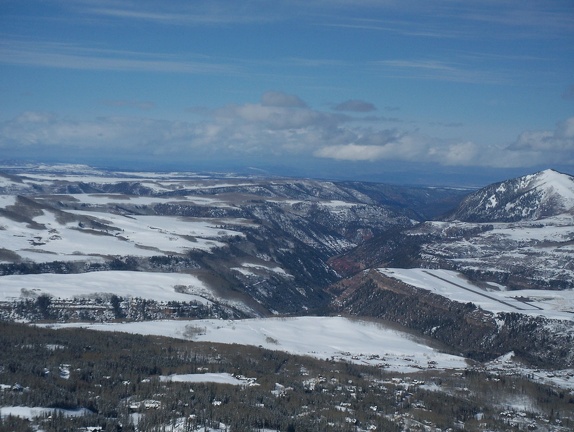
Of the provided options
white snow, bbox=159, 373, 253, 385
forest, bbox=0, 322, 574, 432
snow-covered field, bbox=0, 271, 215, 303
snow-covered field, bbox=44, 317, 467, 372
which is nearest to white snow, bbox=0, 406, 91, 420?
forest, bbox=0, 322, 574, 432

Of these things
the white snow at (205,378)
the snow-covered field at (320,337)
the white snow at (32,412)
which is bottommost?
the snow-covered field at (320,337)

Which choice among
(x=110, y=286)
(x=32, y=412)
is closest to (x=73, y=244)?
(x=110, y=286)

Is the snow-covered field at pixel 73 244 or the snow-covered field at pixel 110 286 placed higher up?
the snow-covered field at pixel 73 244

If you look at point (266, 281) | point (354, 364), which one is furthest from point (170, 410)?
point (266, 281)

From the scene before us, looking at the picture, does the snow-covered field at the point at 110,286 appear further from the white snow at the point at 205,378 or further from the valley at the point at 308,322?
the white snow at the point at 205,378

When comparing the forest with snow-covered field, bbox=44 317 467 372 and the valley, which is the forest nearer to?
the valley

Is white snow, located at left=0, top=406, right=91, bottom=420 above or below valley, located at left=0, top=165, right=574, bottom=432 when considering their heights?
above

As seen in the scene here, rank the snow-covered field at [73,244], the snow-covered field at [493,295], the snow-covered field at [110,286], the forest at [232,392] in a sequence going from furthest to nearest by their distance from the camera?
the snow-covered field at [73,244] → the snow-covered field at [493,295] → the snow-covered field at [110,286] → the forest at [232,392]

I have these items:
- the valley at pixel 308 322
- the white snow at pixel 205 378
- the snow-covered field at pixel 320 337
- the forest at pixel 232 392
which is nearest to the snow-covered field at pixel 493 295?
the valley at pixel 308 322
